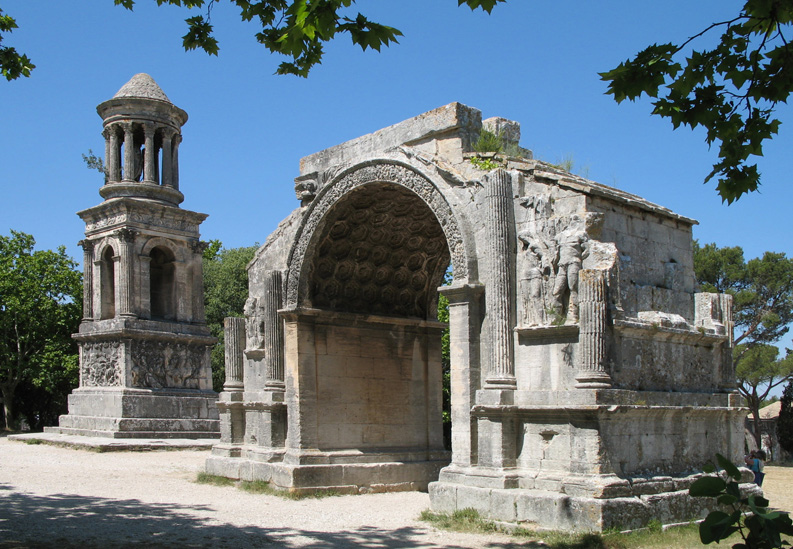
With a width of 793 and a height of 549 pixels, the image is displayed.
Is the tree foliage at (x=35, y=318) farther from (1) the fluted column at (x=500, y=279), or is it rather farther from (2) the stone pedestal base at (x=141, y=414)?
(1) the fluted column at (x=500, y=279)

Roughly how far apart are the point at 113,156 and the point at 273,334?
12197 millimetres

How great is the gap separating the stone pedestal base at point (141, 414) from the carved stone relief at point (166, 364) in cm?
26

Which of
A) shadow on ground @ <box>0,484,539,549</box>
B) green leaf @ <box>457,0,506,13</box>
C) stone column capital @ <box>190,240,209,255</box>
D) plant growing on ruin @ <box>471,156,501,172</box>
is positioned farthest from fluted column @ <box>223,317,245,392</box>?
green leaf @ <box>457,0,506,13</box>

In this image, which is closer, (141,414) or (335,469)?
(335,469)

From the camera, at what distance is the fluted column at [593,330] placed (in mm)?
9133

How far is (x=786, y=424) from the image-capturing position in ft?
90.3

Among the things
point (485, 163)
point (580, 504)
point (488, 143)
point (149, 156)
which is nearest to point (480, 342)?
point (485, 163)

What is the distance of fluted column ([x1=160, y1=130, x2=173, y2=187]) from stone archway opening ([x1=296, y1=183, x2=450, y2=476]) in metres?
11.6

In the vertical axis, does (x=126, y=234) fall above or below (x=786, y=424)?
above

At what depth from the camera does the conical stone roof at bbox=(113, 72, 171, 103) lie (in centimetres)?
2356

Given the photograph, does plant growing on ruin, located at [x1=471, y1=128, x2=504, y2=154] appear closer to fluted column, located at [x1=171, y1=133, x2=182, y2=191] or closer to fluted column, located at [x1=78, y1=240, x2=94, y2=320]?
fluted column, located at [x1=171, y1=133, x2=182, y2=191]

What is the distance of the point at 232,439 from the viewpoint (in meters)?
14.4

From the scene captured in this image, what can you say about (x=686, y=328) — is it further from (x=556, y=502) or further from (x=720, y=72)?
(x=720, y=72)

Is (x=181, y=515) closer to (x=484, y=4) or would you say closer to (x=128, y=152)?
(x=484, y=4)
